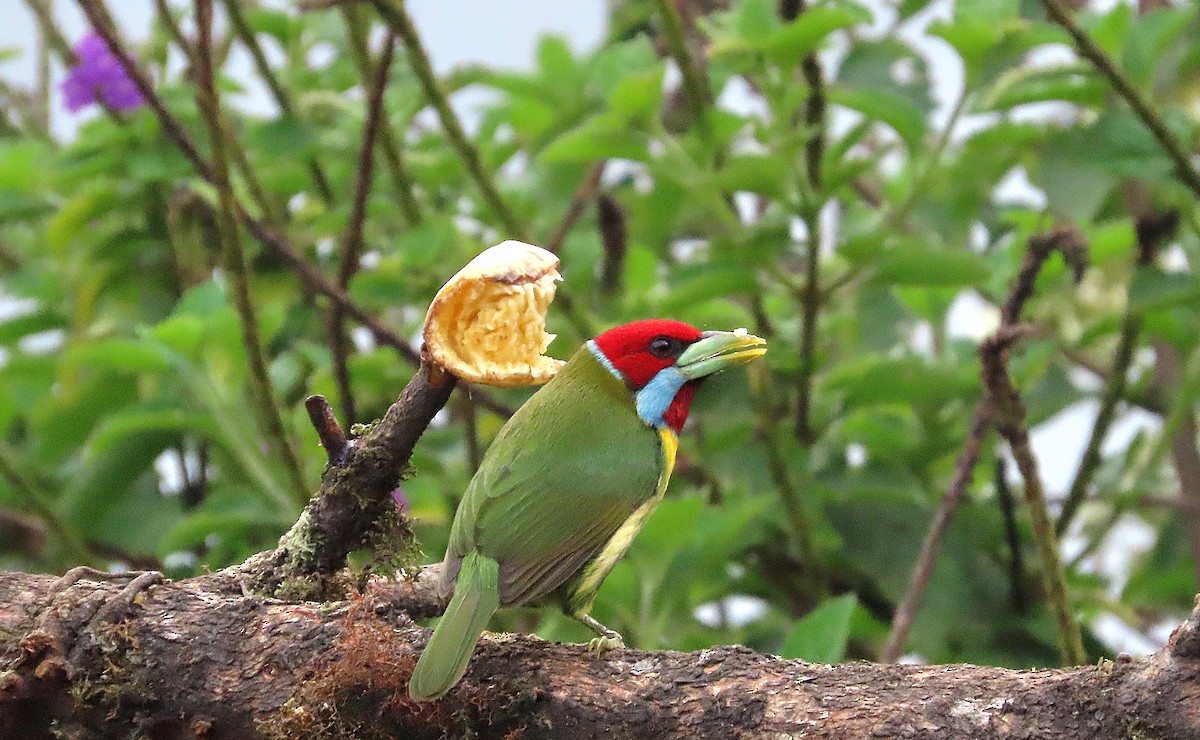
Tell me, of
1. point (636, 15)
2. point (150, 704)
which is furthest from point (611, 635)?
point (636, 15)

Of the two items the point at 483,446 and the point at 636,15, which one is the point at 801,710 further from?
the point at 636,15

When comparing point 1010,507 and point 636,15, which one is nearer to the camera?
point 1010,507

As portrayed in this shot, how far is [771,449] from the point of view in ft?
7.60

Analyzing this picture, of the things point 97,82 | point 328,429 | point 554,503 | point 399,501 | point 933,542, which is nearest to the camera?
point 328,429

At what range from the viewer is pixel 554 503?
5.26 feet

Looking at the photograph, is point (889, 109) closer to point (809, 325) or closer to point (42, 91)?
point (809, 325)

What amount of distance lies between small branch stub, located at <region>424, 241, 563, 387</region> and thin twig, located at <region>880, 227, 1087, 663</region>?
67 centimetres

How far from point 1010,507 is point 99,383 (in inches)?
64.6

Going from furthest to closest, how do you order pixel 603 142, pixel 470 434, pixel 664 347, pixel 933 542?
pixel 470 434 < pixel 603 142 < pixel 933 542 < pixel 664 347

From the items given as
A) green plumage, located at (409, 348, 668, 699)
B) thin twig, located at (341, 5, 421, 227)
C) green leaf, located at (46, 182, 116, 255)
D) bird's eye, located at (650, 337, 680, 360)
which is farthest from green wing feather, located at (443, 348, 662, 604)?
green leaf, located at (46, 182, 116, 255)

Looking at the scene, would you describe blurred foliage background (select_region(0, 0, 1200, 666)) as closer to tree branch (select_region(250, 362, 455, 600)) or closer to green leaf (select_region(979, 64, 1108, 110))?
green leaf (select_region(979, 64, 1108, 110))

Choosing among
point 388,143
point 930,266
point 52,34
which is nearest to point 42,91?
point 52,34

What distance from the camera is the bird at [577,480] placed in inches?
59.8

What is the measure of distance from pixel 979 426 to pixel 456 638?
1043mm
